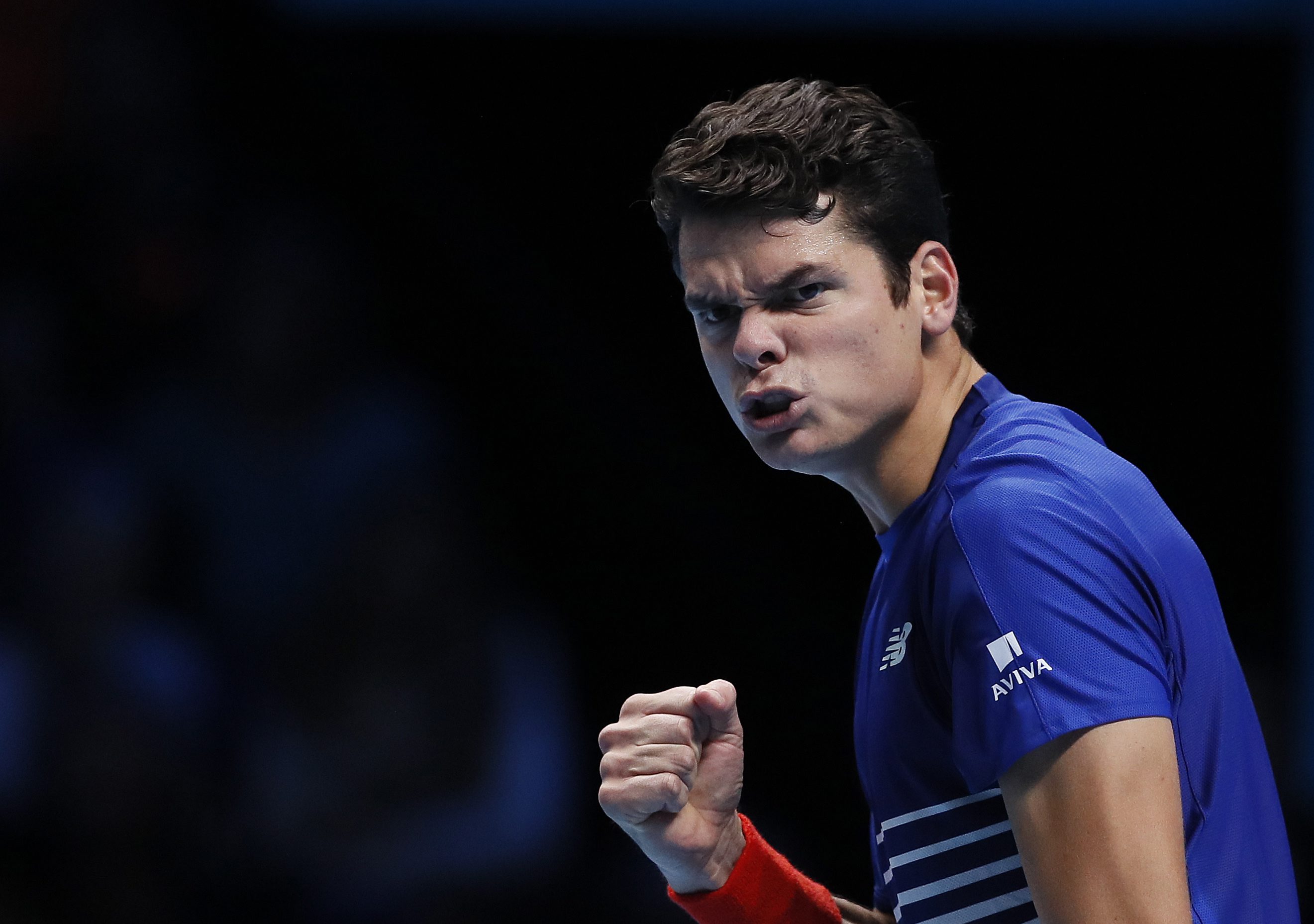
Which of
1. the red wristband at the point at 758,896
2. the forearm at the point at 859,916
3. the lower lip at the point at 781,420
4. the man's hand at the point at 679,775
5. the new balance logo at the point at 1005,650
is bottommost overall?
→ the forearm at the point at 859,916

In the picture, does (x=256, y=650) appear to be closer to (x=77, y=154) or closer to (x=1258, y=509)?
(x=77, y=154)

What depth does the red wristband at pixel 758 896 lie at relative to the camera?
6.94ft

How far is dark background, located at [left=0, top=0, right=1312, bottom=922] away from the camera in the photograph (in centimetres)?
399

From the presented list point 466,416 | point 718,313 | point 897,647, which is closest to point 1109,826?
point 897,647

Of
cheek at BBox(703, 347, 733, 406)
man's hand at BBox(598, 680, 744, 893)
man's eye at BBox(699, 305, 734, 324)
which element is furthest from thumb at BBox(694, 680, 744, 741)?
man's eye at BBox(699, 305, 734, 324)

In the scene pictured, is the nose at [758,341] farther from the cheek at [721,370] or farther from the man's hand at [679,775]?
the man's hand at [679,775]

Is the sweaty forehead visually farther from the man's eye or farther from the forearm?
the forearm

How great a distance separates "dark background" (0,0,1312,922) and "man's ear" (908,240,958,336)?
2.48m

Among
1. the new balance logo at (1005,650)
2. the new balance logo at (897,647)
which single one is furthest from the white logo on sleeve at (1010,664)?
the new balance logo at (897,647)

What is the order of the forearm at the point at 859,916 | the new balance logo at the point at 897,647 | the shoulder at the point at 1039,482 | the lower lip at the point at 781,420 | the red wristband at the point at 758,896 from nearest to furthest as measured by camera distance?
the shoulder at the point at 1039,482 < the new balance logo at the point at 897,647 < the lower lip at the point at 781,420 < the red wristband at the point at 758,896 < the forearm at the point at 859,916

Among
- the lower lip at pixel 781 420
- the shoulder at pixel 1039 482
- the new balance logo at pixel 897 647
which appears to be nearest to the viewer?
the shoulder at pixel 1039 482

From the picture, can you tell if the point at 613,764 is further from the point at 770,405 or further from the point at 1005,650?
the point at 1005,650

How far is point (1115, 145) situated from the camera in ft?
14.8

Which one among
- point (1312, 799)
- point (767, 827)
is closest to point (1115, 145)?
point (1312, 799)
